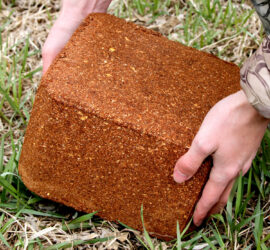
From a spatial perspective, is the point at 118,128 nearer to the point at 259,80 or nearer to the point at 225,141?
the point at 225,141

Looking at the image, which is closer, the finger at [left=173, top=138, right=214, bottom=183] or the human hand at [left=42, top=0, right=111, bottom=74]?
the finger at [left=173, top=138, right=214, bottom=183]

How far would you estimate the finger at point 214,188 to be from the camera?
1.29 metres

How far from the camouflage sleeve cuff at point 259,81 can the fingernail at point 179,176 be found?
0.29m

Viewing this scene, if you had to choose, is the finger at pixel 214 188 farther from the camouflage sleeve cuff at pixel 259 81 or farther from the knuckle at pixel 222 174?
the camouflage sleeve cuff at pixel 259 81

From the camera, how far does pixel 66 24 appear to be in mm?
1683

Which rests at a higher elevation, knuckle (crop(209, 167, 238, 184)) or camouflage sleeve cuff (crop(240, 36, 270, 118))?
camouflage sleeve cuff (crop(240, 36, 270, 118))

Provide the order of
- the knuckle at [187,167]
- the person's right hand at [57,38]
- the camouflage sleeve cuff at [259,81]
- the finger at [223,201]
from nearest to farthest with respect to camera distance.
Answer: the camouflage sleeve cuff at [259,81]
the knuckle at [187,167]
the finger at [223,201]
the person's right hand at [57,38]

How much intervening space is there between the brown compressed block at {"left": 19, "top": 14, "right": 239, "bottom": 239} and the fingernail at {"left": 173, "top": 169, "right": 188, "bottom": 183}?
0.02m

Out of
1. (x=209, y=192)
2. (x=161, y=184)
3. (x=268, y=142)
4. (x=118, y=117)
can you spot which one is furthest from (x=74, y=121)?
(x=268, y=142)

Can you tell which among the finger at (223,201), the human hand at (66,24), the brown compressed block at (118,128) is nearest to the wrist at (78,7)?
the human hand at (66,24)

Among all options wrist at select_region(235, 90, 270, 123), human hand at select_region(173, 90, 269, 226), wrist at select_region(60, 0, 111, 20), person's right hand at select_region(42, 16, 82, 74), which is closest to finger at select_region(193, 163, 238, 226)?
human hand at select_region(173, 90, 269, 226)

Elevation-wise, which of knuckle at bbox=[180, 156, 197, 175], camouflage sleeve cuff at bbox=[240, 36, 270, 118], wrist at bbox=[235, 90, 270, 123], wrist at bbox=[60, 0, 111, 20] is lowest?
knuckle at bbox=[180, 156, 197, 175]

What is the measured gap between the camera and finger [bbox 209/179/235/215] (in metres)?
A: 1.38

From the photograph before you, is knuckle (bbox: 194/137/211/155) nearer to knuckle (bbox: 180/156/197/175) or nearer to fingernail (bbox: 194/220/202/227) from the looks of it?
knuckle (bbox: 180/156/197/175)
